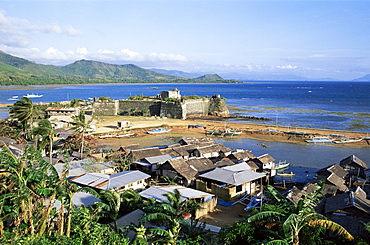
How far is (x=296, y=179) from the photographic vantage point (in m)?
23.8

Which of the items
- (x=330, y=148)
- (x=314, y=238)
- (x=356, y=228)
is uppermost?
(x=314, y=238)

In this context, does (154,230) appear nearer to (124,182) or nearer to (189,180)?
(124,182)

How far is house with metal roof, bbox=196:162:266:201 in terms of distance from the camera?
1833 centimetres

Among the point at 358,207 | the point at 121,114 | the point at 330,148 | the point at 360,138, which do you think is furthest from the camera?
the point at 121,114

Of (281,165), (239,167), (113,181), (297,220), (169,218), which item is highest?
(297,220)

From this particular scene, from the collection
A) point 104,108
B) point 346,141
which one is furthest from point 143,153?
point 104,108

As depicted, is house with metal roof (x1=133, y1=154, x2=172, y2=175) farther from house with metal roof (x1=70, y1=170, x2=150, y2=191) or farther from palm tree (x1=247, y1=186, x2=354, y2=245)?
palm tree (x1=247, y1=186, x2=354, y2=245)

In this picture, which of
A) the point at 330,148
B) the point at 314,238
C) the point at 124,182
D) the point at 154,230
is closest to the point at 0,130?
the point at 124,182

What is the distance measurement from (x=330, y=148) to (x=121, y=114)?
135ft

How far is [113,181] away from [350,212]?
39.7 feet

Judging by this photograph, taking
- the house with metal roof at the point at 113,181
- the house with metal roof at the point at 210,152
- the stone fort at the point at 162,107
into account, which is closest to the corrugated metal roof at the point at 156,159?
the house with metal roof at the point at 113,181

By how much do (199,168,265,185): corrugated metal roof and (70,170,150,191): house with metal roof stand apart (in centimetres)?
418

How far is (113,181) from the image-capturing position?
1755 cm

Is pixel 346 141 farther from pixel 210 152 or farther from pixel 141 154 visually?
pixel 141 154
